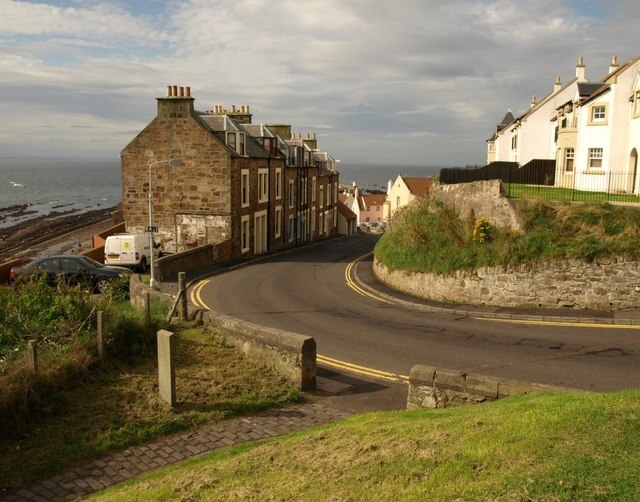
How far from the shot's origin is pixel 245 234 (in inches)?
1435

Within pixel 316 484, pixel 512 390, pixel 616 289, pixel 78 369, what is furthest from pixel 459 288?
pixel 316 484

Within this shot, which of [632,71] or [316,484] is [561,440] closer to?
[316,484]

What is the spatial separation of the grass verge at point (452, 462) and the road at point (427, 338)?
5635 mm

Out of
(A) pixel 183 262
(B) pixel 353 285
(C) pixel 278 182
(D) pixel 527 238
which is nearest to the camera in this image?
(D) pixel 527 238

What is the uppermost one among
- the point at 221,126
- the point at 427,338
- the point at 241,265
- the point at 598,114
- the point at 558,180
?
the point at 598,114

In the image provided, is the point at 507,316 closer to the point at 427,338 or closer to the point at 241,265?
the point at 427,338

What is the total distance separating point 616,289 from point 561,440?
14.9 metres

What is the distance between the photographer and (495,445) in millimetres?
6250

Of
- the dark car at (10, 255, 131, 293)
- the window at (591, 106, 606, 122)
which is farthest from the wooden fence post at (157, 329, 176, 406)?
the window at (591, 106, 606, 122)

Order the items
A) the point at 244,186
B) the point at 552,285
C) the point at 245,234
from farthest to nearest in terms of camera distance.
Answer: the point at 245,234, the point at 244,186, the point at 552,285

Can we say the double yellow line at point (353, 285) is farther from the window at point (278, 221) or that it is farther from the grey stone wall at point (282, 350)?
the grey stone wall at point (282, 350)

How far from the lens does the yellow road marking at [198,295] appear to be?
21.7 meters

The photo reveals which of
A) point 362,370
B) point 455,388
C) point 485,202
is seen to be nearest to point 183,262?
point 485,202

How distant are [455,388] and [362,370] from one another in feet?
13.1
